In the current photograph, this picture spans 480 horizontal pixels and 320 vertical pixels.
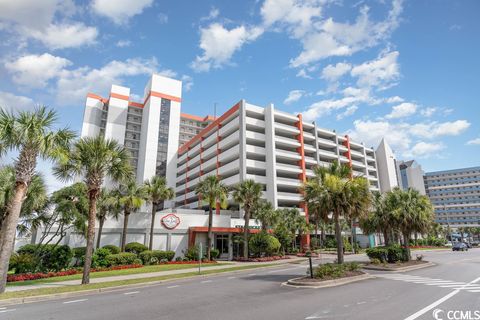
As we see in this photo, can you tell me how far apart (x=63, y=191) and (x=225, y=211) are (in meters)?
33.0

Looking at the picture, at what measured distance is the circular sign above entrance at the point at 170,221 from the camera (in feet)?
126

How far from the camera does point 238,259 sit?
36.4 metres

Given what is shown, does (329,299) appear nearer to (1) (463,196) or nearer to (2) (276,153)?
(2) (276,153)

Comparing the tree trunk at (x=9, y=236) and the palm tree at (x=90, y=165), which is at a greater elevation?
the palm tree at (x=90, y=165)

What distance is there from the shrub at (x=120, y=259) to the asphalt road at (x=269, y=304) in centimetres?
1463

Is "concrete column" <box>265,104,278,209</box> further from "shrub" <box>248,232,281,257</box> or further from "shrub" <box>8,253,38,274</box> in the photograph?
"shrub" <box>8,253,38,274</box>

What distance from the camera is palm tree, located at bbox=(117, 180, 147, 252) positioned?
32500mm

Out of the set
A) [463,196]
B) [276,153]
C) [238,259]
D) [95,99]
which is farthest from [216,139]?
[463,196]

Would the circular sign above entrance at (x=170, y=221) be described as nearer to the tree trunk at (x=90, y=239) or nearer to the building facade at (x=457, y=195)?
the tree trunk at (x=90, y=239)

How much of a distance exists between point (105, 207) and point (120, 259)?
6527 mm

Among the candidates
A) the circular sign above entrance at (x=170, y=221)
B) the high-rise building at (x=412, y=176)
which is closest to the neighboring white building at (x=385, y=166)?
the high-rise building at (x=412, y=176)

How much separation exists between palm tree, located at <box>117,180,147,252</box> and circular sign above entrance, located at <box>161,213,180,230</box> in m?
5.39

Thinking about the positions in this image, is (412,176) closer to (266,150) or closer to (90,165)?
(266,150)

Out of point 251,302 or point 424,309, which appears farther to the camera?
point 251,302
